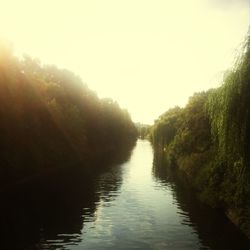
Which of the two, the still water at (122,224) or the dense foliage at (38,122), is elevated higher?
the dense foliage at (38,122)

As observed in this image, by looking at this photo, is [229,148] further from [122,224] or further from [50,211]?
[50,211]

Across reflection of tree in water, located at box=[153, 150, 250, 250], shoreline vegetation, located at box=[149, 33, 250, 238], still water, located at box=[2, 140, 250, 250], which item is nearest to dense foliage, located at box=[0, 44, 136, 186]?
still water, located at box=[2, 140, 250, 250]

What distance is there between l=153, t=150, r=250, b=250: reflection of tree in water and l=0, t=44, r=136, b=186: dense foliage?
72.8ft

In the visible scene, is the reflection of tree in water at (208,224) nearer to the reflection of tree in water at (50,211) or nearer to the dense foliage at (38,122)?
the reflection of tree in water at (50,211)

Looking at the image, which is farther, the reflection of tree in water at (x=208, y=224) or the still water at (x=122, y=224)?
the reflection of tree in water at (x=208, y=224)

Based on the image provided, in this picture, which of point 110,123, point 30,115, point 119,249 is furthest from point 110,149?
point 119,249

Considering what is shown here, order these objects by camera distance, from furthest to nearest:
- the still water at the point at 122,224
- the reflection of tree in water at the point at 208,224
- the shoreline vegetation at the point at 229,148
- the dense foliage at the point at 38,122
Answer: the dense foliage at the point at 38,122 → the reflection of tree in water at the point at 208,224 → the still water at the point at 122,224 → the shoreline vegetation at the point at 229,148

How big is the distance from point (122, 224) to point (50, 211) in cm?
830

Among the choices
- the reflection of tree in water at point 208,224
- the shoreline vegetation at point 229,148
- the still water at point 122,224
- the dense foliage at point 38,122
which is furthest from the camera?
the dense foliage at point 38,122

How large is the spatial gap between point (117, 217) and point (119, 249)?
10302mm

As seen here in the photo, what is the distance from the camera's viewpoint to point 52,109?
77938 mm

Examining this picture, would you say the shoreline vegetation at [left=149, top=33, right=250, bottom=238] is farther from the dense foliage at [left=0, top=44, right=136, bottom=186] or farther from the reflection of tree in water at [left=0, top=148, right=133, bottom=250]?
the dense foliage at [left=0, top=44, right=136, bottom=186]

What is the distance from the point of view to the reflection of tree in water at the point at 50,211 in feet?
107

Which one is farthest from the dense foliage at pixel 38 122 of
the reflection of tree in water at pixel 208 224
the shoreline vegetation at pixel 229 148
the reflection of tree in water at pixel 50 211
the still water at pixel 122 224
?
the shoreline vegetation at pixel 229 148
